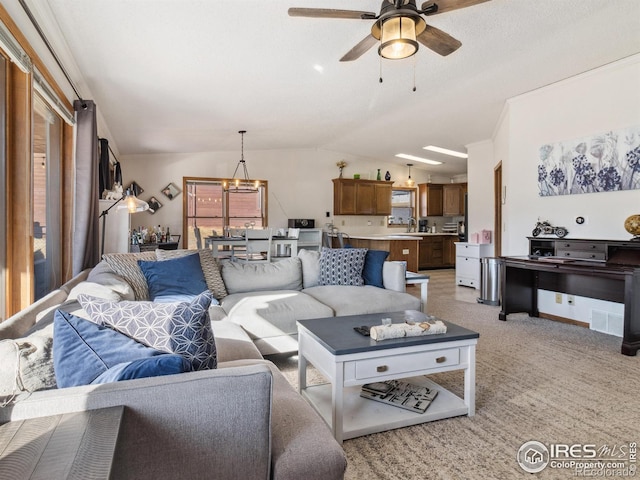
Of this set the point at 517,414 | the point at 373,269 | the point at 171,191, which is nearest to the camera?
the point at 517,414

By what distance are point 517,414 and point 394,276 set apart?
1.69 meters

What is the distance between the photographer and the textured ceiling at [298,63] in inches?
109

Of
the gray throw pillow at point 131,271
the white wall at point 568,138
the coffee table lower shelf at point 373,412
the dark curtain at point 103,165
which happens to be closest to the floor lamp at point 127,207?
the dark curtain at point 103,165

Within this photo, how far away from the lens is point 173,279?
3.09m

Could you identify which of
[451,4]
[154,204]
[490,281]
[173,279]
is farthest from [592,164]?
[154,204]

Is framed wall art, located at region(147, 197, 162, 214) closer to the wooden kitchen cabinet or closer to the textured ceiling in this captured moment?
the textured ceiling

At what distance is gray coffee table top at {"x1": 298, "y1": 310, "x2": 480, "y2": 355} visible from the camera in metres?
1.95

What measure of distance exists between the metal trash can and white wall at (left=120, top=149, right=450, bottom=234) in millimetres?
4154

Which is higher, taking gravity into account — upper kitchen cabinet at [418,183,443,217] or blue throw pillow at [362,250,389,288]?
upper kitchen cabinet at [418,183,443,217]

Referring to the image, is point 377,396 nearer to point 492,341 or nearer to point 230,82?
point 492,341

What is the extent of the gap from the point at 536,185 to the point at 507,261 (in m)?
1.06

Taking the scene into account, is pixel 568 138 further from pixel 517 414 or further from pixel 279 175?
pixel 279 175

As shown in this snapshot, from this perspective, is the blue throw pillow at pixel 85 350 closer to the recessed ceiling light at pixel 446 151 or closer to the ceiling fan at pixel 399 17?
the ceiling fan at pixel 399 17

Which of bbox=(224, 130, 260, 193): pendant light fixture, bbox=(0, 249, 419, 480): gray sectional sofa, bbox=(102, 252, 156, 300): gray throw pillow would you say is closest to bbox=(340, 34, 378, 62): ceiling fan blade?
bbox=(102, 252, 156, 300): gray throw pillow
